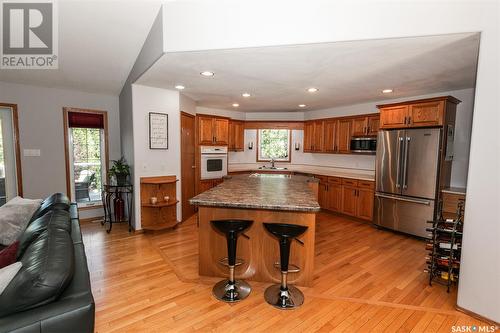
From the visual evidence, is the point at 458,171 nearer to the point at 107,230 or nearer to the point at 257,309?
the point at 257,309

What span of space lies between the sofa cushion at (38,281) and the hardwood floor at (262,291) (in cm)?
102

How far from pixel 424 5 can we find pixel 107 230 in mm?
5065

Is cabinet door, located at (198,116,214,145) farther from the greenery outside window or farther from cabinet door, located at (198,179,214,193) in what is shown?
the greenery outside window

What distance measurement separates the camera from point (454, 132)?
4078 millimetres

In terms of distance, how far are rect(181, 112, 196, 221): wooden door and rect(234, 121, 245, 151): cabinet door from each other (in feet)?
4.67

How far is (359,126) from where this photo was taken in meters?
5.21

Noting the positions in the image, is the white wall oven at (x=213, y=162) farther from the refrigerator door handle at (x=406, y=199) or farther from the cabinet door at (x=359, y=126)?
the refrigerator door handle at (x=406, y=199)

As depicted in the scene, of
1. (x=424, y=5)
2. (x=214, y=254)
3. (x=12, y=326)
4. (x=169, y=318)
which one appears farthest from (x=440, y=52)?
(x=12, y=326)

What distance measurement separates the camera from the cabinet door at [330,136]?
5665mm

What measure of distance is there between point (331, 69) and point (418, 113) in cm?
205

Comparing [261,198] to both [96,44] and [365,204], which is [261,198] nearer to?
[96,44]

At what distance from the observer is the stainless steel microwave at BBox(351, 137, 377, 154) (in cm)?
486

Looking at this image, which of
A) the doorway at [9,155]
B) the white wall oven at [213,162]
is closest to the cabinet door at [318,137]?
the white wall oven at [213,162]

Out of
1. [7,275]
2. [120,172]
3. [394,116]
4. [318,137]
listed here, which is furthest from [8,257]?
[318,137]
